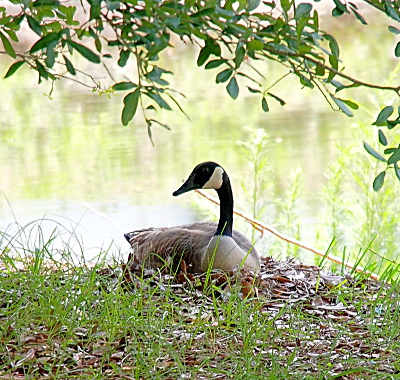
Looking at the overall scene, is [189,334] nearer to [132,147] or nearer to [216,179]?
[216,179]

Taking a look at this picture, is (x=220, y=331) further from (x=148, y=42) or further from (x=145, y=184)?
(x=145, y=184)

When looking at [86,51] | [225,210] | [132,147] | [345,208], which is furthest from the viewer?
[132,147]

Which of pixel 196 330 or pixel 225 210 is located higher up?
pixel 225 210

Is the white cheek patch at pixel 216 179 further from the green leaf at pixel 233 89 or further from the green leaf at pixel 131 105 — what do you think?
the green leaf at pixel 131 105

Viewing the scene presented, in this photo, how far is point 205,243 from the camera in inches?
141

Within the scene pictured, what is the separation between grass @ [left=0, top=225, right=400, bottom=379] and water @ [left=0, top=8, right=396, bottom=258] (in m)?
2.56

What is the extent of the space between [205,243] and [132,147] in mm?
5112

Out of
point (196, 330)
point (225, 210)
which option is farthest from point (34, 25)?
point (225, 210)

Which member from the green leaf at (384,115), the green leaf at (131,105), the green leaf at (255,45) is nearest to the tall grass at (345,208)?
the green leaf at (384,115)

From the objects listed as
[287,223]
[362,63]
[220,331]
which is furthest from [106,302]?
[362,63]

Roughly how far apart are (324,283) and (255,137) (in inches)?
102

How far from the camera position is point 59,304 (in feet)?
8.77

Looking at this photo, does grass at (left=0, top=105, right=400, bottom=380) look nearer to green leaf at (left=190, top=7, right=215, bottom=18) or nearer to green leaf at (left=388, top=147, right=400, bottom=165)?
green leaf at (left=388, top=147, right=400, bottom=165)

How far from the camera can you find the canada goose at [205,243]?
341 cm
